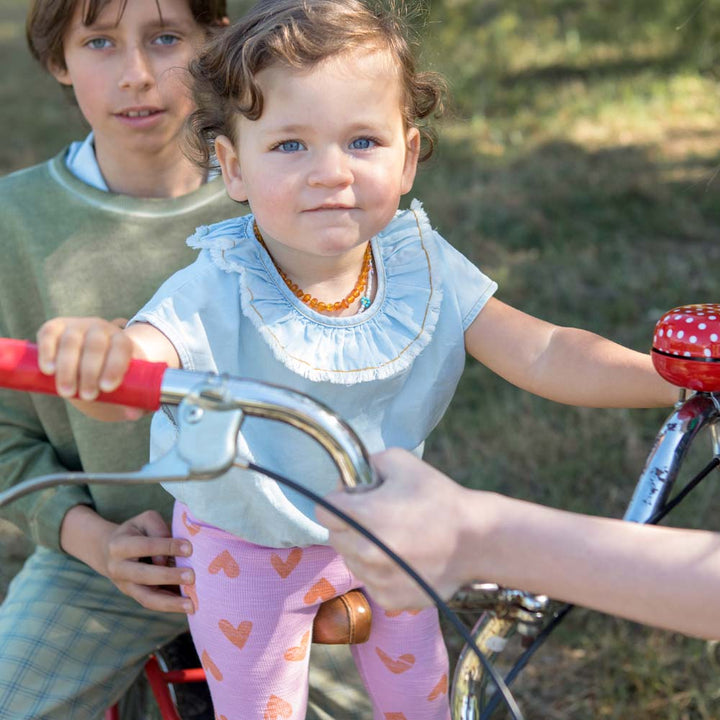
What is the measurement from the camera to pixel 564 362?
1622 mm

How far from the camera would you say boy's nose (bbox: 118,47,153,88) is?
1951 millimetres

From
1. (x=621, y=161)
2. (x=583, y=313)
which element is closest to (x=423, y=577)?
(x=583, y=313)

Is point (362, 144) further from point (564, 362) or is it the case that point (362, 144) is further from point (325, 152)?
point (564, 362)

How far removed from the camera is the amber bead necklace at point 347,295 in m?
1.61

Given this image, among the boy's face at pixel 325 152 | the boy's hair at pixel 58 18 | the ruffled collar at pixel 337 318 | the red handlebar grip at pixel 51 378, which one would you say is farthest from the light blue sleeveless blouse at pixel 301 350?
the boy's hair at pixel 58 18

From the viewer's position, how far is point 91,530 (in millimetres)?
1961

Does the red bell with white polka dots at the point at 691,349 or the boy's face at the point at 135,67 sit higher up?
the boy's face at the point at 135,67

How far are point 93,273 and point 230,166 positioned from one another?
0.56 m

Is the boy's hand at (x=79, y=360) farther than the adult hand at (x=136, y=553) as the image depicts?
No

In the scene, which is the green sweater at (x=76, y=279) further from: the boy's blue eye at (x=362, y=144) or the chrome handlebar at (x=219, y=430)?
the chrome handlebar at (x=219, y=430)

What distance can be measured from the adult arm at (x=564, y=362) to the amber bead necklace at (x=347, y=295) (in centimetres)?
18

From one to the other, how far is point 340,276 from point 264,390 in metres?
0.59

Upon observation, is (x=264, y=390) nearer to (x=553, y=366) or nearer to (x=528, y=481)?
(x=553, y=366)

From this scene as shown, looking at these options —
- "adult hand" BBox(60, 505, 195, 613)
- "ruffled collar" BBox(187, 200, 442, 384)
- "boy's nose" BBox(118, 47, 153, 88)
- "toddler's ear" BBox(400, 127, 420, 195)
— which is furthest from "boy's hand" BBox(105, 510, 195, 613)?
"boy's nose" BBox(118, 47, 153, 88)
